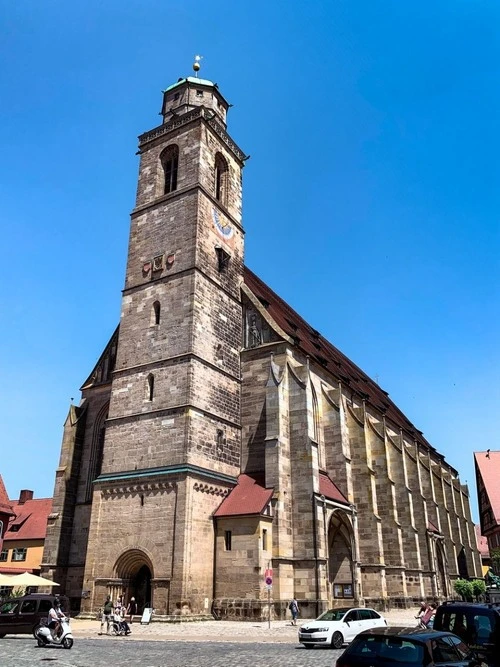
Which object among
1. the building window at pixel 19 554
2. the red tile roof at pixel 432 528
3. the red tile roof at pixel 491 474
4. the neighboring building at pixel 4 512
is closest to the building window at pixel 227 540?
the neighboring building at pixel 4 512

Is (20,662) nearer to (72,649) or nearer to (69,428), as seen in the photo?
(72,649)

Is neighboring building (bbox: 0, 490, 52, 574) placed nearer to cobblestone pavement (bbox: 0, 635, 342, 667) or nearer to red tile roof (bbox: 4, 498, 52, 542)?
red tile roof (bbox: 4, 498, 52, 542)

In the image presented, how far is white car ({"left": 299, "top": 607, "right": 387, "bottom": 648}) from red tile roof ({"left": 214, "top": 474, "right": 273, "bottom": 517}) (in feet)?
21.8

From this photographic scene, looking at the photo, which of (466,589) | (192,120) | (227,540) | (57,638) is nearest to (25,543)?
(227,540)

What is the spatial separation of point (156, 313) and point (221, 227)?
250 inches

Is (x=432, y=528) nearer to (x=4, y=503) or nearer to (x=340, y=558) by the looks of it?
(x=340, y=558)

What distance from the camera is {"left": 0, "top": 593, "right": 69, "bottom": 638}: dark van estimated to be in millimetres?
18891

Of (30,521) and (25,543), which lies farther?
(30,521)

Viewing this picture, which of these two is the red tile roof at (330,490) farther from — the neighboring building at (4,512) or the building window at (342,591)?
the neighboring building at (4,512)

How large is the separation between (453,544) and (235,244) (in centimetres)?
2925

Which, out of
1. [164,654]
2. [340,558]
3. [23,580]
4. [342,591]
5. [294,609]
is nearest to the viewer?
[164,654]

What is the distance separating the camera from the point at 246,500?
24.8 metres

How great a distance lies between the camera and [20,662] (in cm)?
1202

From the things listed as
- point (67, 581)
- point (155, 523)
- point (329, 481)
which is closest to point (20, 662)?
point (155, 523)
